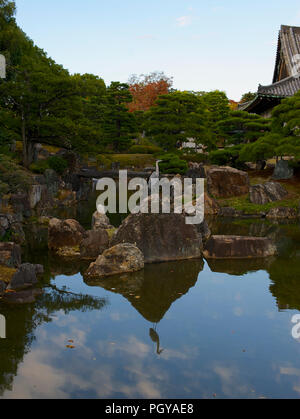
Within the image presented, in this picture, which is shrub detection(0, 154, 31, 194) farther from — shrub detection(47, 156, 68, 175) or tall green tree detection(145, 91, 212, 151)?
tall green tree detection(145, 91, 212, 151)

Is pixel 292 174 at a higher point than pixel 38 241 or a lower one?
higher

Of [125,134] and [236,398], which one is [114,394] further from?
[125,134]

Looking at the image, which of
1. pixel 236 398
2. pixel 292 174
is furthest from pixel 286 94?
pixel 236 398

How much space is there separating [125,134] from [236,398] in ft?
136

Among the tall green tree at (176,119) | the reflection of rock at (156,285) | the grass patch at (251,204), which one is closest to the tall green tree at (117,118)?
the tall green tree at (176,119)

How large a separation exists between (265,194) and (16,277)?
15.9 metres

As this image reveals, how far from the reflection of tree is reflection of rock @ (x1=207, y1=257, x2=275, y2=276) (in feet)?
12.5

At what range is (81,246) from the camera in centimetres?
1162

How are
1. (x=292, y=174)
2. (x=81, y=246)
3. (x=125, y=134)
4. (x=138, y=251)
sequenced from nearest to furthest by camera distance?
(x=138, y=251), (x=81, y=246), (x=292, y=174), (x=125, y=134)

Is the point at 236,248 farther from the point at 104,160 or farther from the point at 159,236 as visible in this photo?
the point at 104,160

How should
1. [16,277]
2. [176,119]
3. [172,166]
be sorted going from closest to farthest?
[16,277] → [172,166] → [176,119]

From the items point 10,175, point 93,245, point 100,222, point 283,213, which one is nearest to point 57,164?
point 10,175

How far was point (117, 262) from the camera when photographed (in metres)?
10.1
